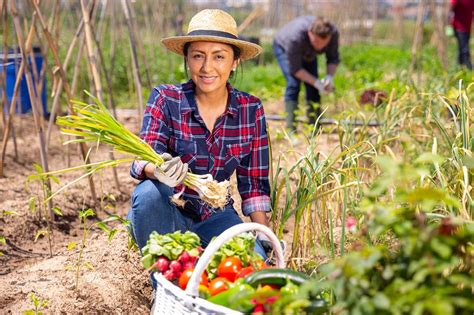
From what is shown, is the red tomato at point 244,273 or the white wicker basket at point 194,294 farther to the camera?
the red tomato at point 244,273

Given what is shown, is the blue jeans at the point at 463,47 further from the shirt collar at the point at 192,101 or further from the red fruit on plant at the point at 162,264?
the red fruit on plant at the point at 162,264

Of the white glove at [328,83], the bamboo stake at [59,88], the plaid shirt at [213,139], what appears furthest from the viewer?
the white glove at [328,83]

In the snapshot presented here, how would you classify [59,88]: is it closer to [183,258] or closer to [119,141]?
[119,141]

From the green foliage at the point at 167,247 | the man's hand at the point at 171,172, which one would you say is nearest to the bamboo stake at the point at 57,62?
the man's hand at the point at 171,172

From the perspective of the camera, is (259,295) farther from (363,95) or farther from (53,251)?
(363,95)

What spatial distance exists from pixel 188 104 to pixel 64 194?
4.33ft

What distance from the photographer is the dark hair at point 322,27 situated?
491 cm

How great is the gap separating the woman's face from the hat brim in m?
0.03

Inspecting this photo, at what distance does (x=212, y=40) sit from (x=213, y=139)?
352 millimetres

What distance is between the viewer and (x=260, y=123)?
2.49 meters

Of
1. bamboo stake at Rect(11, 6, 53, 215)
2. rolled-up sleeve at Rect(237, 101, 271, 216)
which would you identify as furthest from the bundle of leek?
bamboo stake at Rect(11, 6, 53, 215)

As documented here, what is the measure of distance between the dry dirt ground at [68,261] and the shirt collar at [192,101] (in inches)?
13.3

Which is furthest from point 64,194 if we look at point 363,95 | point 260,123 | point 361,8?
point 361,8

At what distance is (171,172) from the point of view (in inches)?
82.1
